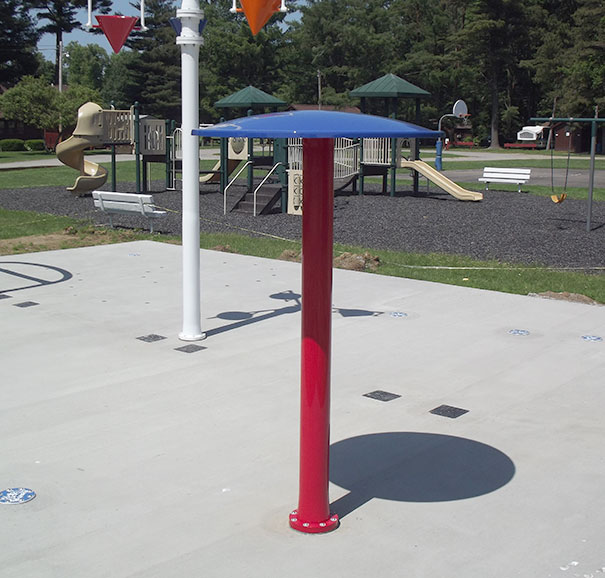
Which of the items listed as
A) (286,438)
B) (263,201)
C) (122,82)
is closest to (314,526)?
(286,438)

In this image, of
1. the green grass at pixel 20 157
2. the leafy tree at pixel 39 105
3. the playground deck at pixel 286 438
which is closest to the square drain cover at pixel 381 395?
the playground deck at pixel 286 438

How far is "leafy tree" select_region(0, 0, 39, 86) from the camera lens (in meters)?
60.4

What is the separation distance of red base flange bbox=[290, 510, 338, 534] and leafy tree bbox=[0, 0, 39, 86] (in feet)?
204

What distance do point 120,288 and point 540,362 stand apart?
528 cm

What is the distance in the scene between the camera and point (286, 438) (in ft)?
18.4

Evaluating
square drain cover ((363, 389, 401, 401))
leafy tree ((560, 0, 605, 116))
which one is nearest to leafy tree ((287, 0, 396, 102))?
leafy tree ((560, 0, 605, 116))

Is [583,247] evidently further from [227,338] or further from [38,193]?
[38,193]

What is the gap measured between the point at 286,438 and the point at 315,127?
7.91 ft

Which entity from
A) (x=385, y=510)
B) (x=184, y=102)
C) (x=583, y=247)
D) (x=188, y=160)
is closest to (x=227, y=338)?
(x=188, y=160)

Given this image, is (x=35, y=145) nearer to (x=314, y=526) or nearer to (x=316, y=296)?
(x=316, y=296)

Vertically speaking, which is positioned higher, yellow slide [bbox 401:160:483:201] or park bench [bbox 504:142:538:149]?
park bench [bbox 504:142:538:149]

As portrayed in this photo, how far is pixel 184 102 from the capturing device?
757cm

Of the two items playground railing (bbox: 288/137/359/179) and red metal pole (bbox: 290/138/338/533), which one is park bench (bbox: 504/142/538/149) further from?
red metal pole (bbox: 290/138/338/533)

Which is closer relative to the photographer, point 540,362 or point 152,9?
point 540,362
